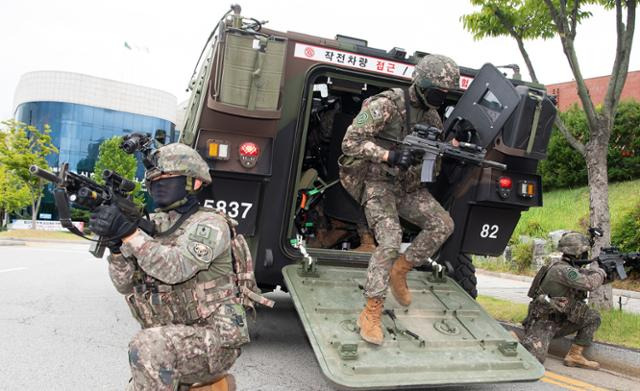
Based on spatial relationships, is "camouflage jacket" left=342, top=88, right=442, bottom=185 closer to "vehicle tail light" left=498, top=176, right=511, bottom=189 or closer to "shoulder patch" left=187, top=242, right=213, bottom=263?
"vehicle tail light" left=498, top=176, right=511, bottom=189

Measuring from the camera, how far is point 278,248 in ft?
16.1

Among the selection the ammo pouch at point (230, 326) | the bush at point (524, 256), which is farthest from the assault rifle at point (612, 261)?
the bush at point (524, 256)

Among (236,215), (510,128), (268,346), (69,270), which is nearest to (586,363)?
(510,128)

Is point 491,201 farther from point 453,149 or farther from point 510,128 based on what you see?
point 453,149

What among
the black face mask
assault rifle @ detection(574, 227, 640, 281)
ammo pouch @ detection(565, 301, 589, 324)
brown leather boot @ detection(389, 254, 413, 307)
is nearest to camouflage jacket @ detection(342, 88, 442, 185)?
brown leather boot @ detection(389, 254, 413, 307)

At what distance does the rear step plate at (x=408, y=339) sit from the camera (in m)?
3.59

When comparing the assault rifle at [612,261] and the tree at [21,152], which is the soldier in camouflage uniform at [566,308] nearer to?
the assault rifle at [612,261]

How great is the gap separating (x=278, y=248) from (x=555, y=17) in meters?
4.00

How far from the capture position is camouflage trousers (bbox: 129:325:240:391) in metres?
2.68

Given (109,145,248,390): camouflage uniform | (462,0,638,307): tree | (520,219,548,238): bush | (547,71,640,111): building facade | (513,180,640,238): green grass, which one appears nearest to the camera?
(109,145,248,390): camouflage uniform

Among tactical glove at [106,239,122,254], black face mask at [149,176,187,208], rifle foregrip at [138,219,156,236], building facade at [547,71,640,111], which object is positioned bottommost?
tactical glove at [106,239,122,254]

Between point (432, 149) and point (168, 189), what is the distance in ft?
6.86

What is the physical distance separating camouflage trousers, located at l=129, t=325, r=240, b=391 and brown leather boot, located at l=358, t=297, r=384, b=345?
3.90 ft

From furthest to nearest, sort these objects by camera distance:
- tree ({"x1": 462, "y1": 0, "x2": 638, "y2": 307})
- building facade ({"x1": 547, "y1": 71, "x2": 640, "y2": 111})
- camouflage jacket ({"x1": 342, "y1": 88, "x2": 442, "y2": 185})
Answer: building facade ({"x1": 547, "y1": 71, "x2": 640, "y2": 111})
tree ({"x1": 462, "y1": 0, "x2": 638, "y2": 307})
camouflage jacket ({"x1": 342, "y1": 88, "x2": 442, "y2": 185})
